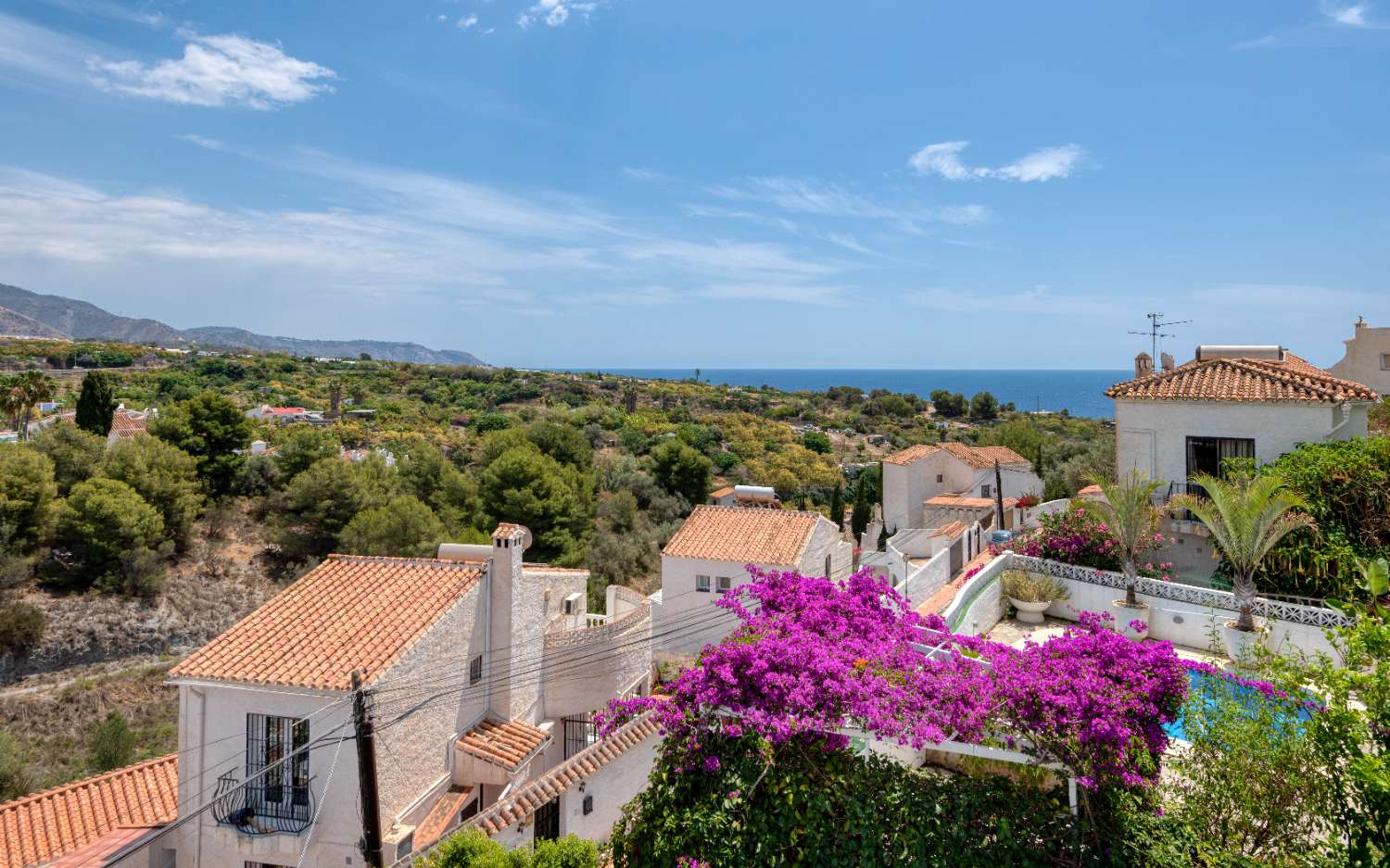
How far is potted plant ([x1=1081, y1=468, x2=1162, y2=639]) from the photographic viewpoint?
12930mm

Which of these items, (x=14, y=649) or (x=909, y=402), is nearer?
(x=14, y=649)

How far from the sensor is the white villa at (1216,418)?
567 inches

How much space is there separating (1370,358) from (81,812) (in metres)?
39.2

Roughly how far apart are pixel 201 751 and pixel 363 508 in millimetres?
19547

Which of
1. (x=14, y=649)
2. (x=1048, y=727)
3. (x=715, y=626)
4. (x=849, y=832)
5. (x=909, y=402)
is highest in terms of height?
(x=909, y=402)

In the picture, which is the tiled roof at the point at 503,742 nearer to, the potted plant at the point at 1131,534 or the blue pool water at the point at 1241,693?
the blue pool water at the point at 1241,693

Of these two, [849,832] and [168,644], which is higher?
[849,832]

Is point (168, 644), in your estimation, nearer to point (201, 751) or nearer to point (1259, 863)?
point (201, 751)

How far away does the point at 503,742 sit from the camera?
13445mm

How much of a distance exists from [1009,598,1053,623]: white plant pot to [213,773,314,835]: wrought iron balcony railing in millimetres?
12407

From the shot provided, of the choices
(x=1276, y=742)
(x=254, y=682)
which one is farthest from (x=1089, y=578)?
(x=254, y=682)

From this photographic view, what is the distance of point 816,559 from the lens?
69.3ft

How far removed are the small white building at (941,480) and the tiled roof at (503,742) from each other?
70.3 feet

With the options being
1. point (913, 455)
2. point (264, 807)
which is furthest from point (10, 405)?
point (913, 455)
